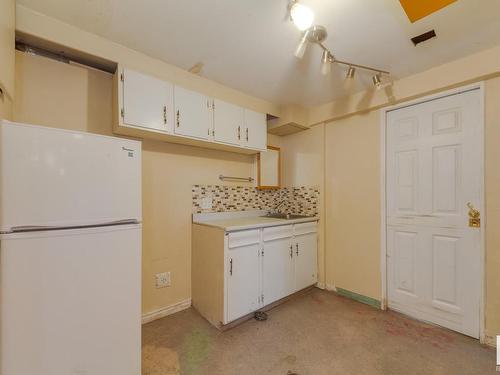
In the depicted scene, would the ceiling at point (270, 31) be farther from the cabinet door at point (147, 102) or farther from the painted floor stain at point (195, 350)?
the painted floor stain at point (195, 350)

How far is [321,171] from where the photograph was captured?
113 inches

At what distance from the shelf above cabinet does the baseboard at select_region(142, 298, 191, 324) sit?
1669 millimetres

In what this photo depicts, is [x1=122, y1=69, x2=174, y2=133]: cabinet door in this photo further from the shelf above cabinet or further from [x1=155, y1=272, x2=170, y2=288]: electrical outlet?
[x1=155, y1=272, x2=170, y2=288]: electrical outlet

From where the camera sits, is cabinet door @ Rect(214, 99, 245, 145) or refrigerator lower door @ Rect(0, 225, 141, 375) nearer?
refrigerator lower door @ Rect(0, 225, 141, 375)

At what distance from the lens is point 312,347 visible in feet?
5.81

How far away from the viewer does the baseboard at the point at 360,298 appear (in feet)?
7.84

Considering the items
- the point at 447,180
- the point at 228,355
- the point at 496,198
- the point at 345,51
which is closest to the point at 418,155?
the point at 447,180

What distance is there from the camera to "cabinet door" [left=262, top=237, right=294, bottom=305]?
7.44ft

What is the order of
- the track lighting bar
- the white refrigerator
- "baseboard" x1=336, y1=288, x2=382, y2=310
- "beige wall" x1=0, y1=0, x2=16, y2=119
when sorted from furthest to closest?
"baseboard" x1=336, y1=288, x2=382, y2=310, the track lighting bar, "beige wall" x1=0, y1=0, x2=16, y2=119, the white refrigerator

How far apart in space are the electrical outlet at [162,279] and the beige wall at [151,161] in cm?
4

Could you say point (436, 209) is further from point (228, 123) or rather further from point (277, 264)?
point (228, 123)

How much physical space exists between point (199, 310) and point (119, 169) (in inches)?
65.9

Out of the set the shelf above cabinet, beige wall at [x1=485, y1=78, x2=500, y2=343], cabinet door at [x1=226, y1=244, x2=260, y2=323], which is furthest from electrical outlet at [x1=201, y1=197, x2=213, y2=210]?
beige wall at [x1=485, y1=78, x2=500, y2=343]

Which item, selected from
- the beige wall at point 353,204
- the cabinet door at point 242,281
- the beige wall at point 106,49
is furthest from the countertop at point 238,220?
the beige wall at point 106,49
